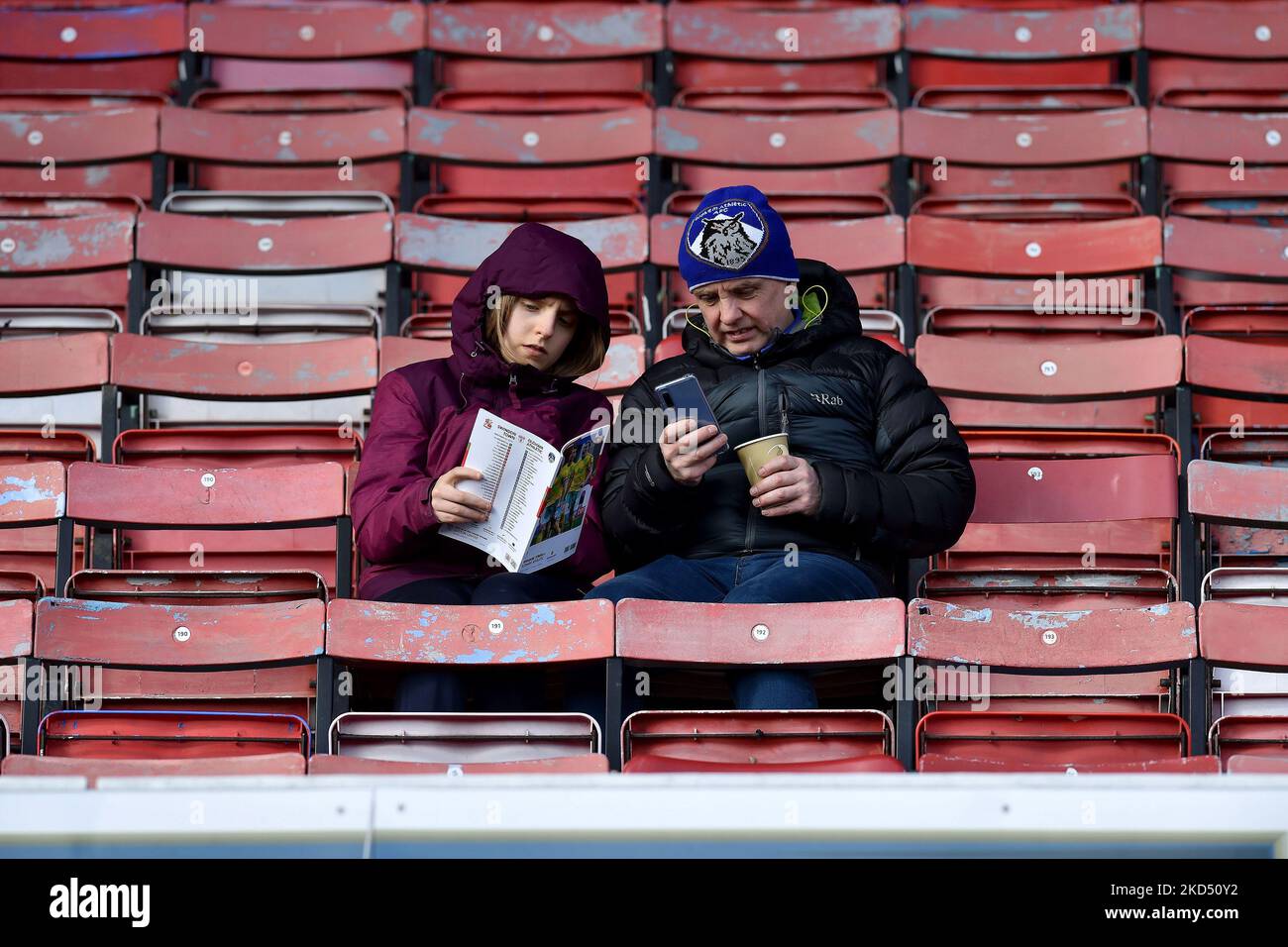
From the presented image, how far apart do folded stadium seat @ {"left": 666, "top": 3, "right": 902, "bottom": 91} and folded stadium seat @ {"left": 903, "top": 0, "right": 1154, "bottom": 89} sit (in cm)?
9

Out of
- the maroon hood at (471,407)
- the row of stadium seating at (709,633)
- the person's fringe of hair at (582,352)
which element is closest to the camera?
the row of stadium seating at (709,633)

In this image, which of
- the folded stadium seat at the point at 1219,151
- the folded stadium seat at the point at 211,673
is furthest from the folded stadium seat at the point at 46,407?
the folded stadium seat at the point at 1219,151

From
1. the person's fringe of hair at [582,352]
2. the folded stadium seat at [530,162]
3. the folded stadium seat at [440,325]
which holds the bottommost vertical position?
the person's fringe of hair at [582,352]

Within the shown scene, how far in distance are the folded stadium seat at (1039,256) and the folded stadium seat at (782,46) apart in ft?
2.85

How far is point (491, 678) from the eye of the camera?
7.36 ft

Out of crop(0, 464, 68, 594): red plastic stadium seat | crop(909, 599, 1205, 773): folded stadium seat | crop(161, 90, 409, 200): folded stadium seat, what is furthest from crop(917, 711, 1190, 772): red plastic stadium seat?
crop(161, 90, 409, 200): folded stadium seat

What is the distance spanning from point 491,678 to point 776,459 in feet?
1.52

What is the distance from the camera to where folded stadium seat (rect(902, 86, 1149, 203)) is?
147 inches

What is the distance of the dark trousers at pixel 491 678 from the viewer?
2.16m

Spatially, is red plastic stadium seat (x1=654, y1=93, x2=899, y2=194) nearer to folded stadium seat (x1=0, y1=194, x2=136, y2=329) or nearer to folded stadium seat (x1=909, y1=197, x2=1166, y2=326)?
folded stadium seat (x1=909, y1=197, x2=1166, y2=326)

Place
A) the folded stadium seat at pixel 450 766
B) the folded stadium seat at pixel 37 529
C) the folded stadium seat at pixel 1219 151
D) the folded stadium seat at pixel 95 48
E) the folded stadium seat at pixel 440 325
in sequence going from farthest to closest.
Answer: the folded stadium seat at pixel 95 48 < the folded stadium seat at pixel 1219 151 < the folded stadium seat at pixel 440 325 < the folded stadium seat at pixel 37 529 < the folded stadium seat at pixel 450 766

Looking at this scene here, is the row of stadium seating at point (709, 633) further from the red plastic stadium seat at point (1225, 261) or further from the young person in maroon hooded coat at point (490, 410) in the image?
the red plastic stadium seat at point (1225, 261)
